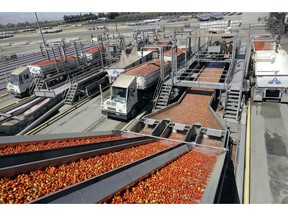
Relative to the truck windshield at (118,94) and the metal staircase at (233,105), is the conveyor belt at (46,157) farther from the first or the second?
the metal staircase at (233,105)

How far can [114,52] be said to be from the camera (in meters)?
29.4

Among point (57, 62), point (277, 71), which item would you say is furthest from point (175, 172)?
point (57, 62)

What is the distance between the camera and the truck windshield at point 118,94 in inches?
584

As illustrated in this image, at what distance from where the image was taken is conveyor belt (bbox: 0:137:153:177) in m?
5.25

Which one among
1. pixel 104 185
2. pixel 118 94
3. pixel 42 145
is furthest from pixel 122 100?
pixel 104 185

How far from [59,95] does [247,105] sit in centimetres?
1624

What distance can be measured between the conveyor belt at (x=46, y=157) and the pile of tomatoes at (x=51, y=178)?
0.50ft

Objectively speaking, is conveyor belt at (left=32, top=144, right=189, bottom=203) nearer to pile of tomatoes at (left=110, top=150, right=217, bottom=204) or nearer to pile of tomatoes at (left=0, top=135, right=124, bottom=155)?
pile of tomatoes at (left=110, top=150, right=217, bottom=204)

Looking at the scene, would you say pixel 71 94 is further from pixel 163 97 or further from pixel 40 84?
pixel 163 97

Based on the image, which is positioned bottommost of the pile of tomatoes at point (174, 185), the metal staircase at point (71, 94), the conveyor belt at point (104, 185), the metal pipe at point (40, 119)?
the metal pipe at point (40, 119)

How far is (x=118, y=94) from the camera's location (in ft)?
49.5

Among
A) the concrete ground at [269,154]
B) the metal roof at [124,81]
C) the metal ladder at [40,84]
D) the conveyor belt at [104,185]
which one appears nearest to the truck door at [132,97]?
the metal roof at [124,81]

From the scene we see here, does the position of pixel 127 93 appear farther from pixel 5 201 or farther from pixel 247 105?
pixel 5 201

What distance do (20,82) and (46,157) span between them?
56.0 ft
